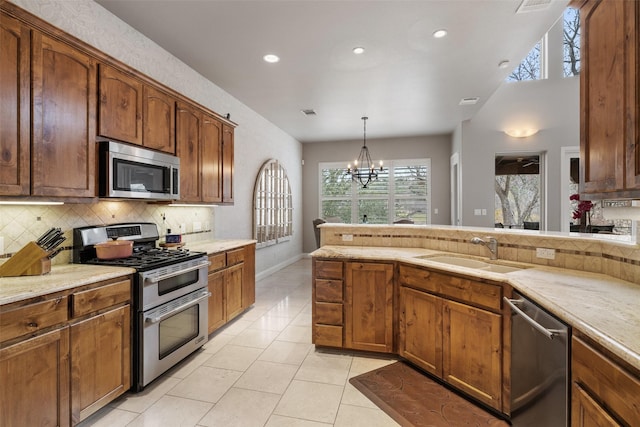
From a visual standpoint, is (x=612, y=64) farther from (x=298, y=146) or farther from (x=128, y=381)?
(x=298, y=146)

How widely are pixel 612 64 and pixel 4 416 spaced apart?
313cm

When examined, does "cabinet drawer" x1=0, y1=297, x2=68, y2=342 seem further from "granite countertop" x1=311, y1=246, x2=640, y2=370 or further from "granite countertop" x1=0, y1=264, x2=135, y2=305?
"granite countertop" x1=311, y1=246, x2=640, y2=370

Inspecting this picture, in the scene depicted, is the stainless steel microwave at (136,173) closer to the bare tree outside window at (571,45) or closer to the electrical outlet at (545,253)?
the electrical outlet at (545,253)

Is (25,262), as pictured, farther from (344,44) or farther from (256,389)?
(344,44)

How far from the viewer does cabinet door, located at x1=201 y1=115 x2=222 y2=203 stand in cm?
340

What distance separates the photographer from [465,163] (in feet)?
18.8

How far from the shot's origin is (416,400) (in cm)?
211

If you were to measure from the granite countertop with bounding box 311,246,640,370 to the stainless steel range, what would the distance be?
1.88 meters

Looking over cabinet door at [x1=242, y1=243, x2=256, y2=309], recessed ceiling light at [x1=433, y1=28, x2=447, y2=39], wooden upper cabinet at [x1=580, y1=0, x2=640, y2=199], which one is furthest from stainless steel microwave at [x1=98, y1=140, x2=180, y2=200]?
wooden upper cabinet at [x1=580, y1=0, x2=640, y2=199]

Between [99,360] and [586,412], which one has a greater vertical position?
[586,412]

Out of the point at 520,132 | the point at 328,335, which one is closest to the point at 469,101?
the point at 520,132

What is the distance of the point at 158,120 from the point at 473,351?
3055mm

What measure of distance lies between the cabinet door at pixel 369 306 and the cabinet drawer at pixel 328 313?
0.07 m

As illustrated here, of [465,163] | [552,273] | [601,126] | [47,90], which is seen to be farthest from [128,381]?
[465,163]
